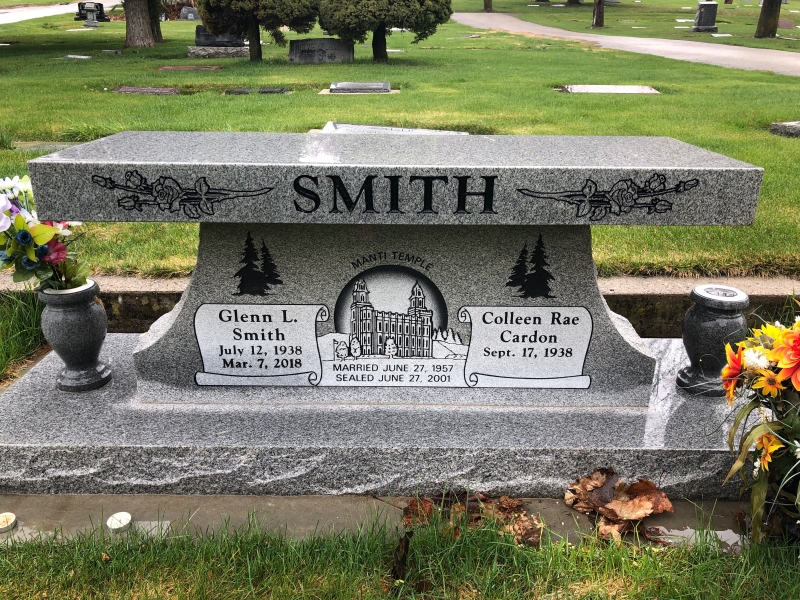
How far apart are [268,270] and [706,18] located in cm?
3356

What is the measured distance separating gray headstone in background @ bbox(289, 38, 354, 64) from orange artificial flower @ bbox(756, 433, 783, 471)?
16591 millimetres

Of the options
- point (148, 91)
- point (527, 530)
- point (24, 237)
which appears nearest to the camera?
point (527, 530)

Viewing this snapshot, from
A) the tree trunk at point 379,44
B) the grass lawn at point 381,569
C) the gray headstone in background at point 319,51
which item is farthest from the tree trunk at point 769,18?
the grass lawn at point 381,569

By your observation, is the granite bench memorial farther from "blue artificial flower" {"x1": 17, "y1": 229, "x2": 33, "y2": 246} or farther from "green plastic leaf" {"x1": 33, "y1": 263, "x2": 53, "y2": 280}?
"green plastic leaf" {"x1": 33, "y1": 263, "x2": 53, "y2": 280}

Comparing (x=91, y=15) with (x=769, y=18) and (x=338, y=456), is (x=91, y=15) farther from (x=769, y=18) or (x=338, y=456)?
Result: (x=338, y=456)

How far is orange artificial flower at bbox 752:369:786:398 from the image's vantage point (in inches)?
95.6

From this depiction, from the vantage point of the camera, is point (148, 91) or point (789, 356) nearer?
point (789, 356)

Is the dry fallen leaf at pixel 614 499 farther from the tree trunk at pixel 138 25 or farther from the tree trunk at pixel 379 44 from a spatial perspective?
the tree trunk at pixel 138 25

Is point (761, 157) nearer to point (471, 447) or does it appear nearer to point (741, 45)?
point (471, 447)

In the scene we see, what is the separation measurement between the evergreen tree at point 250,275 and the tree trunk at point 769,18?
2946 cm

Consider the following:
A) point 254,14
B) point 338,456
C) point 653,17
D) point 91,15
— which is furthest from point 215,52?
point 653,17

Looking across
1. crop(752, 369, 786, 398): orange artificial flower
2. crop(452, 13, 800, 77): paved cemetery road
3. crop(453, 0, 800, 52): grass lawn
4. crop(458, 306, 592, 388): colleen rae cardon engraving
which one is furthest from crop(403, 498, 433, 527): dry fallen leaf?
crop(453, 0, 800, 52): grass lawn

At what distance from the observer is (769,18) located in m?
27.2

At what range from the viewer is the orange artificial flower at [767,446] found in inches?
94.7
